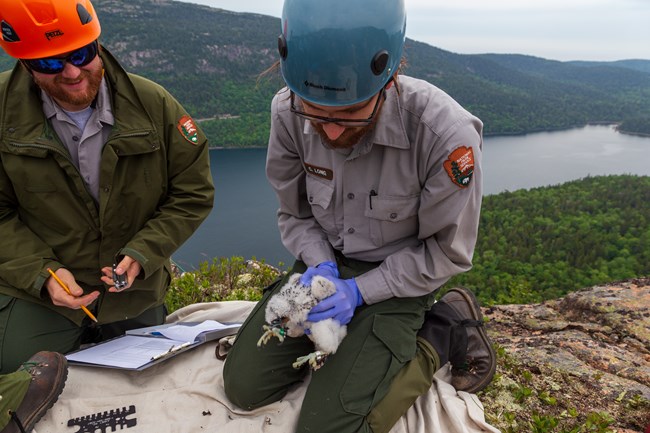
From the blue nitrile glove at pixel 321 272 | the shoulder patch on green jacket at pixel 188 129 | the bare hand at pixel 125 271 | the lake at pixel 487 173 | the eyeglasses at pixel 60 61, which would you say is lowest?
the lake at pixel 487 173

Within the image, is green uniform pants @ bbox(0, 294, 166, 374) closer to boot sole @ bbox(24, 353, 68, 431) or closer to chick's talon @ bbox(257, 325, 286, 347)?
boot sole @ bbox(24, 353, 68, 431)

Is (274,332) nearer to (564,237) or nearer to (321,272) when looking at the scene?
(321,272)

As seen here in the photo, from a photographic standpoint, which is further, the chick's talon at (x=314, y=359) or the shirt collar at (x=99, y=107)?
the shirt collar at (x=99, y=107)

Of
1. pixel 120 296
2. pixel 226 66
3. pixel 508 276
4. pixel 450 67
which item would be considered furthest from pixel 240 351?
pixel 450 67

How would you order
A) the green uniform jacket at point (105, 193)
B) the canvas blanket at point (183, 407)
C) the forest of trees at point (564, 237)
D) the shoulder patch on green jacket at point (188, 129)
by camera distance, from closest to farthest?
the canvas blanket at point (183, 407)
the green uniform jacket at point (105, 193)
the shoulder patch on green jacket at point (188, 129)
the forest of trees at point (564, 237)

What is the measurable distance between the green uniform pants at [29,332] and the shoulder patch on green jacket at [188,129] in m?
1.38

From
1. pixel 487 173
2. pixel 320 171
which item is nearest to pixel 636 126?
pixel 487 173

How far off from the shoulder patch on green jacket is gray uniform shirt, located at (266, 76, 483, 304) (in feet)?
1.64

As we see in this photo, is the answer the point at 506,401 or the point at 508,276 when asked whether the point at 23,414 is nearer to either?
the point at 506,401

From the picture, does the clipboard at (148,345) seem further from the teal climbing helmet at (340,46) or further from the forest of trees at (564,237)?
the forest of trees at (564,237)

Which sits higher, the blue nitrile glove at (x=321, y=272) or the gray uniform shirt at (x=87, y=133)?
the gray uniform shirt at (x=87, y=133)

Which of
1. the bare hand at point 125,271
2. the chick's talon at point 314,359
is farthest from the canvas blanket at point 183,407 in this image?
the bare hand at point 125,271

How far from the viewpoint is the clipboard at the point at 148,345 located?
2.60m

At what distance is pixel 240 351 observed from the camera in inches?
99.3
